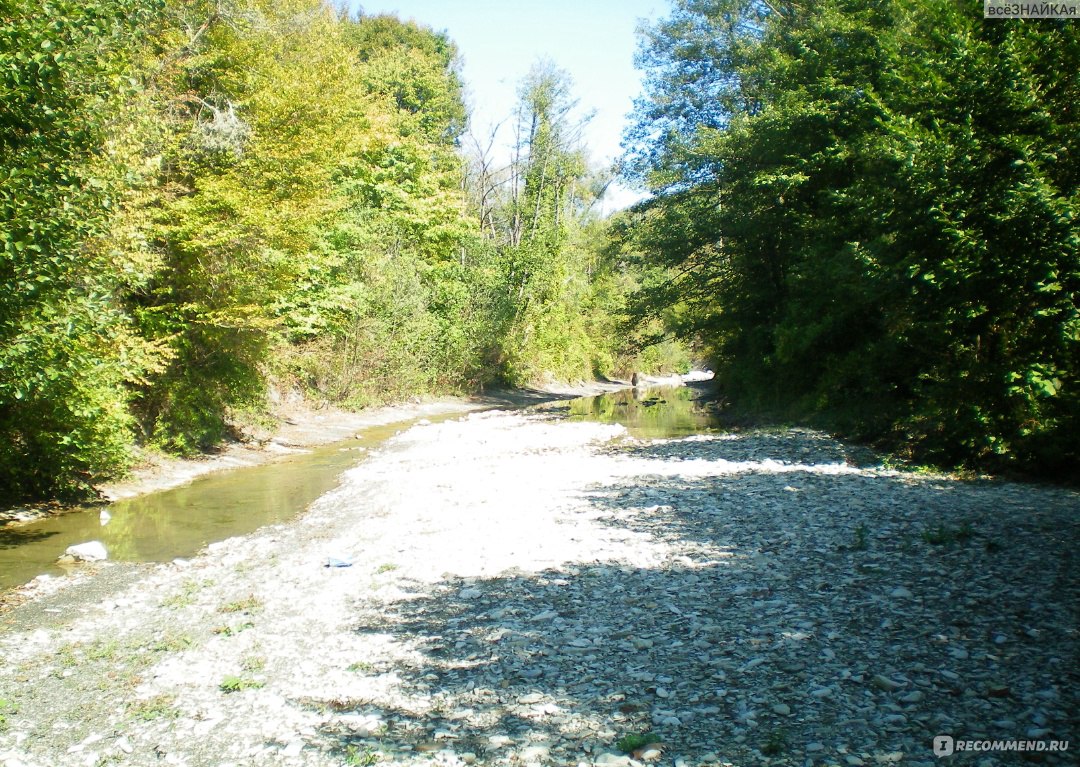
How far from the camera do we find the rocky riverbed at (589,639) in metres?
5.39

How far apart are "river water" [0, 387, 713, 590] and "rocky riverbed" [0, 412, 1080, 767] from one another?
123cm

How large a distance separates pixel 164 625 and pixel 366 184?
37.0 metres

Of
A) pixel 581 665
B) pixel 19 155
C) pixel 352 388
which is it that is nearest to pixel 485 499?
pixel 581 665

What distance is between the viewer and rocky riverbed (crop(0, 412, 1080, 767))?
5387mm

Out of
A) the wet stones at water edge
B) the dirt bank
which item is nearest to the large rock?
the wet stones at water edge

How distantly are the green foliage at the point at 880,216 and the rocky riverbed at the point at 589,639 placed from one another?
9.38 feet

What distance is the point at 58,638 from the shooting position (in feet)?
28.8

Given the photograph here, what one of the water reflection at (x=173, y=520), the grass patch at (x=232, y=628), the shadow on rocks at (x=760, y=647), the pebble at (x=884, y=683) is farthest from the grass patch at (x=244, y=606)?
the pebble at (x=884, y=683)

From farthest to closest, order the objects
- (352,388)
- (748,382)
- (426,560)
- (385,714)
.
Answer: (352,388), (748,382), (426,560), (385,714)

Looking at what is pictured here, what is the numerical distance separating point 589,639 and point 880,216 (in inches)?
551

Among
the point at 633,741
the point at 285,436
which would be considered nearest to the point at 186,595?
the point at 633,741

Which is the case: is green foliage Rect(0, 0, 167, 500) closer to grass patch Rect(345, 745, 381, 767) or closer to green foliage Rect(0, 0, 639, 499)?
green foliage Rect(0, 0, 639, 499)

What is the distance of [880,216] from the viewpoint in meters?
17.2

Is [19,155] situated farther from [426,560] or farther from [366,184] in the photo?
[366,184]
